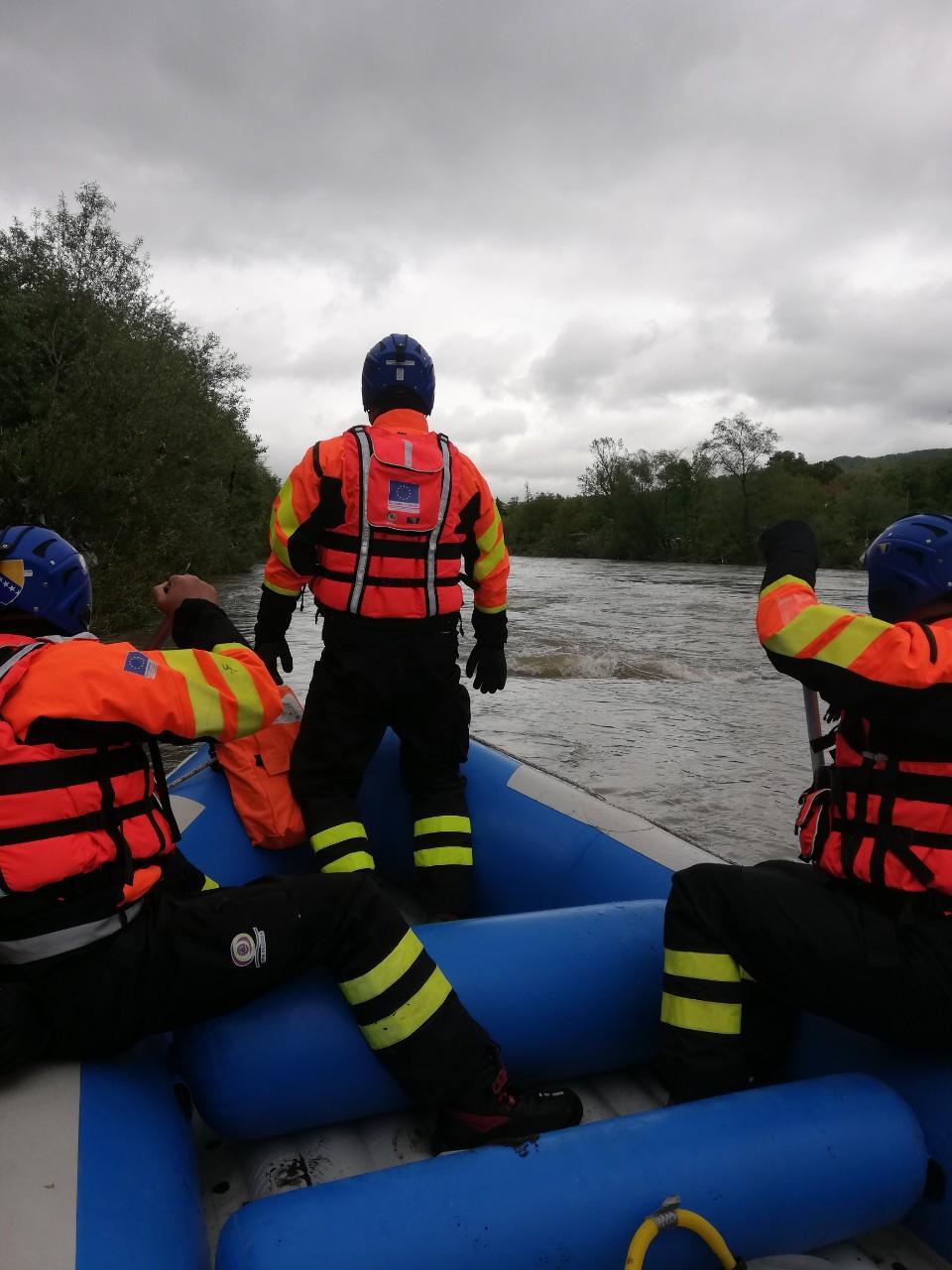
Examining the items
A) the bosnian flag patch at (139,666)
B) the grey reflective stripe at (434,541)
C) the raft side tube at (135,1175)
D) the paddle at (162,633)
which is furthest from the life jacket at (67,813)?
the grey reflective stripe at (434,541)

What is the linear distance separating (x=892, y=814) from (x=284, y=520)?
5.55 feet

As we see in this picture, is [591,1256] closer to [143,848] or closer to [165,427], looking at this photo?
[143,848]

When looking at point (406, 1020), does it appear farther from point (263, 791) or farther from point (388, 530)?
point (388, 530)

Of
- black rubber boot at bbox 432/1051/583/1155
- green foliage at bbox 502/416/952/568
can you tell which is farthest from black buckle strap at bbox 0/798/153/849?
green foliage at bbox 502/416/952/568

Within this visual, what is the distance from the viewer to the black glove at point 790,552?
1.75 meters

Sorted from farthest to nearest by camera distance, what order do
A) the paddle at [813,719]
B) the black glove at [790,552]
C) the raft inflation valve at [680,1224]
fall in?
the paddle at [813,719], the black glove at [790,552], the raft inflation valve at [680,1224]

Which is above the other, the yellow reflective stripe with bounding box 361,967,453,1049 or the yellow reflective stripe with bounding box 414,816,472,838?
the yellow reflective stripe with bounding box 414,816,472,838

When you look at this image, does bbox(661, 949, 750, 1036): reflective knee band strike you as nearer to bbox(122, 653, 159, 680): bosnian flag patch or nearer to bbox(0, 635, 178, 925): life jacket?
bbox(0, 635, 178, 925): life jacket

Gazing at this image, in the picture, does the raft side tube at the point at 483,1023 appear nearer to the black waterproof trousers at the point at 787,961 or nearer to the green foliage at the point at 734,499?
the black waterproof trousers at the point at 787,961

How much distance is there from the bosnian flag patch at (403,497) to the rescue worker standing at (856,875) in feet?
3.47

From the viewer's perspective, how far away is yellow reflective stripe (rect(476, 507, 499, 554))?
272 cm

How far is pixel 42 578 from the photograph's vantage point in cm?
161

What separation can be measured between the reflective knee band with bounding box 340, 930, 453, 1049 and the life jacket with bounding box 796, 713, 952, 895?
2.57 ft

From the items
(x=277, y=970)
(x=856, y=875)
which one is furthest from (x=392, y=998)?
(x=856, y=875)
